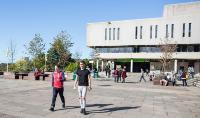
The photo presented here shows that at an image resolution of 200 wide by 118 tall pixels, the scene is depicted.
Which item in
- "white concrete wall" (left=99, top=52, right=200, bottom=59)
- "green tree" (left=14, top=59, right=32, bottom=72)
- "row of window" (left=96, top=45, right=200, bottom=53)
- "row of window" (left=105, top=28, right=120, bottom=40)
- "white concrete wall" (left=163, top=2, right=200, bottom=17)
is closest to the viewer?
"green tree" (left=14, top=59, right=32, bottom=72)

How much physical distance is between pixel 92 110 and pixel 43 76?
1741 cm

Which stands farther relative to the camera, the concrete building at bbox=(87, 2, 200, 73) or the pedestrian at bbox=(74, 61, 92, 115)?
the concrete building at bbox=(87, 2, 200, 73)

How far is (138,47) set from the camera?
232 feet

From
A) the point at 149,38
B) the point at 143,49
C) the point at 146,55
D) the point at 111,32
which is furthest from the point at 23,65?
the point at 149,38

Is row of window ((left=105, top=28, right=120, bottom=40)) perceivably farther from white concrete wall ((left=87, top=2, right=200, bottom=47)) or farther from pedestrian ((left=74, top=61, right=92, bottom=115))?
pedestrian ((left=74, top=61, right=92, bottom=115))

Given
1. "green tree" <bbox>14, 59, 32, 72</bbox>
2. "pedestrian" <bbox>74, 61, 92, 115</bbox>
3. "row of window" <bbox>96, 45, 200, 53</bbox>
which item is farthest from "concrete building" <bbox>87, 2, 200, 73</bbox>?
"pedestrian" <bbox>74, 61, 92, 115</bbox>

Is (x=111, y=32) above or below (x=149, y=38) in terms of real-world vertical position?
above

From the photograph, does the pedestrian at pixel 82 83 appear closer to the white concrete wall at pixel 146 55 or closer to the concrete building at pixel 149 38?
the concrete building at pixel 149 38

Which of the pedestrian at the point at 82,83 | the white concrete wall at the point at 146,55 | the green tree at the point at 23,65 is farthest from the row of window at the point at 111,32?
the pedestrian at the point at 82,83

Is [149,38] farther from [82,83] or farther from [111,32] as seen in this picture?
[82,83]

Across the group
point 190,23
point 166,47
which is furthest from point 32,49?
point 190,23

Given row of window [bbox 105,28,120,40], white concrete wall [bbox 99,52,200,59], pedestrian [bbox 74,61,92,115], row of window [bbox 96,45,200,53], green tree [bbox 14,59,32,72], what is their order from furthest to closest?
1. row of window [bbox 105,28,120,40]
2. row of window [bbox 96,45,200,53]
3. white concrete wall [bbox 99,52,200,59]
4. green tree [bbox 14,59,32,72]
5. pedestrian [bbox 74,61,92,115]

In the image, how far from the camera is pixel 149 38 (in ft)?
223

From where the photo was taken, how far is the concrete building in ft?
207
